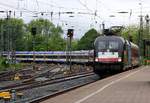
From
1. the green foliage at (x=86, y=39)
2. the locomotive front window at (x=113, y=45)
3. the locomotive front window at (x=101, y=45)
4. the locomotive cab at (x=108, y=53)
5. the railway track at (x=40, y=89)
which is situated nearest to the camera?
the railway track at (x=40, y=89)

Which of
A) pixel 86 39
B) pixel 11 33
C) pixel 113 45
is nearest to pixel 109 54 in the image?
pixel 113 45

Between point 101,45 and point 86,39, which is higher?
point 86,39

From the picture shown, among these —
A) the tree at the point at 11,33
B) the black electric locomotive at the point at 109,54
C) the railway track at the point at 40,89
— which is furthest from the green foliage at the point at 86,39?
the railway track at the point at 40,89

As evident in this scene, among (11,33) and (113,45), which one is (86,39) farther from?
(113,45)

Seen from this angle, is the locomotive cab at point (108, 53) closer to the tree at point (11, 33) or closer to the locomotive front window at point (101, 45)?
the locomotive front window at point (101, 45)

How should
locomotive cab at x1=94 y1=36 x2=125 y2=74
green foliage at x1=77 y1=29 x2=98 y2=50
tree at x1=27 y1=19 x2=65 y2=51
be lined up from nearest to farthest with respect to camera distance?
locomotive cab at x1=94 y1=36 x2=125 y2=74 → green foliage at x1=77 y1=29 x2=98 y2=50 → tree at x1=27 y1=19 x2=65 y2=51

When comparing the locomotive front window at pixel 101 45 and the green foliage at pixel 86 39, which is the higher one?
the green foliage at pixel 86 39

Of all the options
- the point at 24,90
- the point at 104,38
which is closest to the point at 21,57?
the point at 104,38

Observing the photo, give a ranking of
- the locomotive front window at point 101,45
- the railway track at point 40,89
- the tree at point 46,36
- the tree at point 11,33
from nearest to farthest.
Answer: the railway track at point 40,89
the locomotive front window at point 101,45
the tree at point 11,33
the tree at point 46,36

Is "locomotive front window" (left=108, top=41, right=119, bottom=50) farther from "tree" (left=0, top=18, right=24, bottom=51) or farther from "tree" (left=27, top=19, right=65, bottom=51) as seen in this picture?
"tree" (left=27, top=19, right=65, bottom=51)

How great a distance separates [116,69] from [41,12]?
1994cm

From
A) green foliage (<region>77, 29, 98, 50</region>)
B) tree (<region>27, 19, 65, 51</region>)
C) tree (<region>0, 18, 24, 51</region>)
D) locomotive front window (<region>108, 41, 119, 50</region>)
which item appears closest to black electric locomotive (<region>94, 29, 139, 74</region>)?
locomotive front window (<region>108, 41, 119, 50</region>)

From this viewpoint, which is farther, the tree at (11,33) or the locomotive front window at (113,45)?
the tree at (11,33)

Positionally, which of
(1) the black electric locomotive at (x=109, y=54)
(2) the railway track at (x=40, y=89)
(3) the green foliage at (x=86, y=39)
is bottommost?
(2) the railway track at (x=40, y=89)
